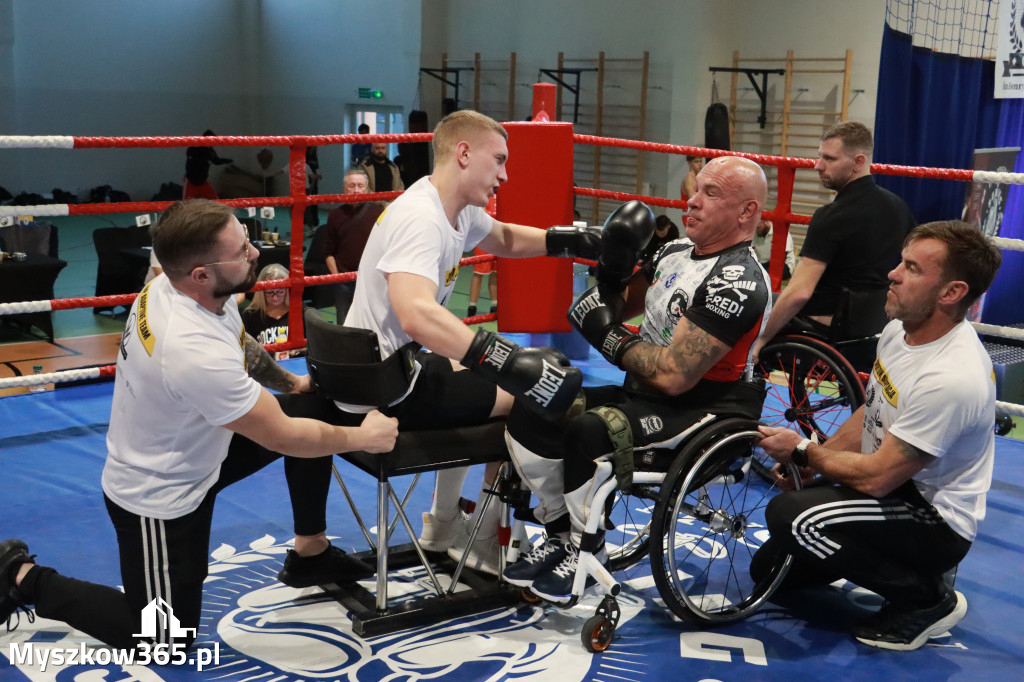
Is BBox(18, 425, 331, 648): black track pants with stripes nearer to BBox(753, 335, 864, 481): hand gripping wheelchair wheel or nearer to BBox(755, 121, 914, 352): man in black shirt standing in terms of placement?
BBox(753, 335, 864, 481): hand gripping wheelchair wheel

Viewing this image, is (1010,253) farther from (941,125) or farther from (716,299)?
(716,299)

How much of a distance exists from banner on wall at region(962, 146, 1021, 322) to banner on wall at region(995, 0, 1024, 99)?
1.00 m

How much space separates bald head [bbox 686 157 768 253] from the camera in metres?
2.52

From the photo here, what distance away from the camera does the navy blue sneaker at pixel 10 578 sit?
7.41 ft

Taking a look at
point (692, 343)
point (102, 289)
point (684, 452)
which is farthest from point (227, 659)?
point (102, 289)

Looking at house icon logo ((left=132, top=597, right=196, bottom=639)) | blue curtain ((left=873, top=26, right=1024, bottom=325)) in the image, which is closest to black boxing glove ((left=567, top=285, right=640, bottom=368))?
house icon logo ((left=132, top=597, right=196, bottom=639))

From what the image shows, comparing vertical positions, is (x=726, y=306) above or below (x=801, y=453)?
above

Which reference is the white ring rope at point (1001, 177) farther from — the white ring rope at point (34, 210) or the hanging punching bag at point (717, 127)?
the hanging punching bag at point (717, 127)

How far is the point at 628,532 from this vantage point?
3.12 m

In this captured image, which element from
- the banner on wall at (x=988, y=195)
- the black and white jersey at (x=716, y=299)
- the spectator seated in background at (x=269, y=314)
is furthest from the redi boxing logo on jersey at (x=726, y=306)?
the banner on wall at (x=988, y=195)

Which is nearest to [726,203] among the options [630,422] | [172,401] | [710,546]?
[630,422]

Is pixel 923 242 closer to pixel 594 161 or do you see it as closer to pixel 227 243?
pixel 227 243

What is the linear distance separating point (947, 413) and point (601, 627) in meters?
0.96

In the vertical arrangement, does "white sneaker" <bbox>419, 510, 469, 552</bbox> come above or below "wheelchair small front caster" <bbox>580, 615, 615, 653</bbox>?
above
